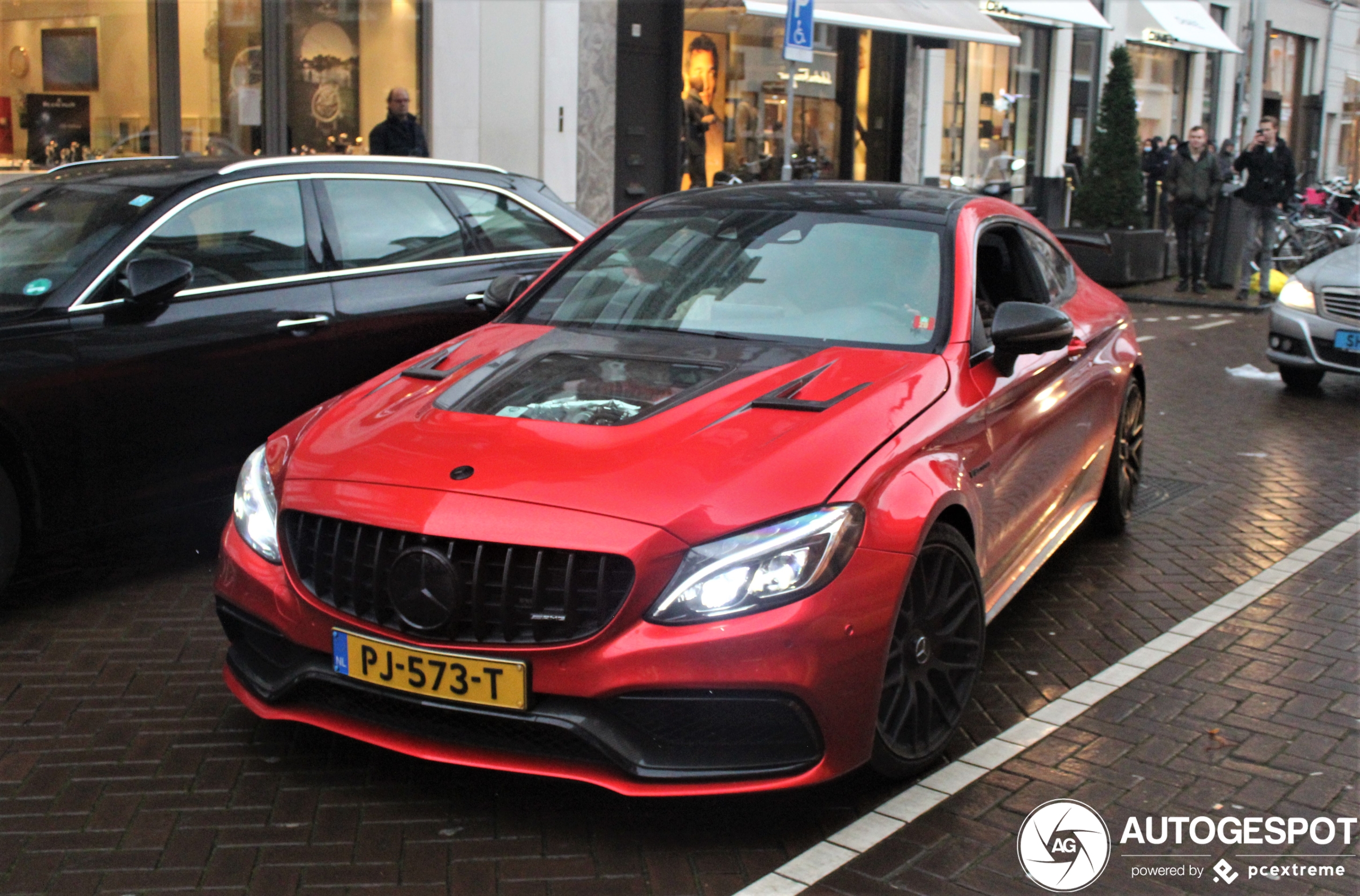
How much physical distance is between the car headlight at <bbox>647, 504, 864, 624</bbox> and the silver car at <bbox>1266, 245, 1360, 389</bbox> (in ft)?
27.5

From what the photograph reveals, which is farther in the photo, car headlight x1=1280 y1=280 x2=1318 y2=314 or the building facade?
the building facade

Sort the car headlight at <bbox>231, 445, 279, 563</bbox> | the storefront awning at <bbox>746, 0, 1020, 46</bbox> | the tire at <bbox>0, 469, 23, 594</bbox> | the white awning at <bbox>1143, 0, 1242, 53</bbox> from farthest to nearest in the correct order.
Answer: the white awning at <bbox>1143, 0, 1242, 53</bbox>
the storefront awning at <bbox>746, 0, 1020, 46</bbox>
the tire at <bbox>0, 469, 23, 594</bbox>
the car headlight at <bbox>231, 445, 279, 563</bbox>

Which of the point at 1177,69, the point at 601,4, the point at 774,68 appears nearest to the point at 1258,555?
the point at 601,4

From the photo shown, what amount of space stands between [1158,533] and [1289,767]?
2.71 m

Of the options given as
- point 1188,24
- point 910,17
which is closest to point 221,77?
point 910,17

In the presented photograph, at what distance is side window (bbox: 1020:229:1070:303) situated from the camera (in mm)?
5602

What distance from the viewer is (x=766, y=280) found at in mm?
4703

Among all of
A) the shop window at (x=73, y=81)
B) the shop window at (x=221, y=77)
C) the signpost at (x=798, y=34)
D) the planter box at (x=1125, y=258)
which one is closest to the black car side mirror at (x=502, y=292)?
the signpost at (x=798, y=34)

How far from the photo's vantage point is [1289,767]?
402 centimetres

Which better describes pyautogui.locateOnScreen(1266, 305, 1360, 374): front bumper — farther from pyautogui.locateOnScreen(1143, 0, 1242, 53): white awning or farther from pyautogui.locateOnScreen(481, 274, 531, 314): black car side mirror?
pyautogui.locateOnScreen(1143, 0, 1242, 53): white awning

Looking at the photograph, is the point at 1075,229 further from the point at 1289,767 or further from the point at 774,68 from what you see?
the point at 1289,767

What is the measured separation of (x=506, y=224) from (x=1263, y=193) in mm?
13093

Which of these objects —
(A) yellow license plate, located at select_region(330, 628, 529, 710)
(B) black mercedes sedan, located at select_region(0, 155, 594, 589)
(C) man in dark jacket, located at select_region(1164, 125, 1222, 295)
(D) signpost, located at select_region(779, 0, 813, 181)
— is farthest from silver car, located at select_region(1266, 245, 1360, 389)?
(A) yellow license plate, located at select_region(330, 628, 529, 710)
